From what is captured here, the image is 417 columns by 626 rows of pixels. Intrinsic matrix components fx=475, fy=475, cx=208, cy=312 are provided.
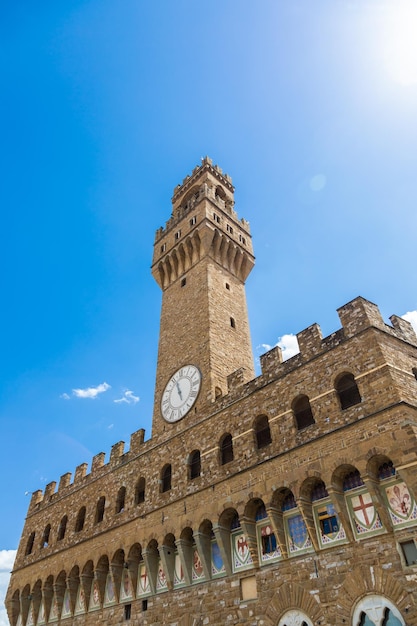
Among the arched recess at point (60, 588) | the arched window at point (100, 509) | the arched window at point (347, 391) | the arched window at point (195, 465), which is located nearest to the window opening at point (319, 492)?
the arched window at point (347, 391)

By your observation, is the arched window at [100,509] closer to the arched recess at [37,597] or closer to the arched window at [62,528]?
the arched window at [62,528]

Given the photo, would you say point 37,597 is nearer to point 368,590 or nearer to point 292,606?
point 292,606

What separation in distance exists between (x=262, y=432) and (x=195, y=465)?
335cm

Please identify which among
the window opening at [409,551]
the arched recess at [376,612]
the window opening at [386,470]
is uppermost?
the window opening at [386,470]

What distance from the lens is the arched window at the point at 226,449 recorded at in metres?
16.4

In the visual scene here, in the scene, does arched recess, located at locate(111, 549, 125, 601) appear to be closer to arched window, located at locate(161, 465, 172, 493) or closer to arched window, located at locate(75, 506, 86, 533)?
arched window, located at locate(161, 465, 172, 493)

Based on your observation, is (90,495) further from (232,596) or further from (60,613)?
(232,596)

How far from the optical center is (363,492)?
40.4 feet

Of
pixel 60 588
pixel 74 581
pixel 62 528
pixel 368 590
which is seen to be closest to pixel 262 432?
pixel 368 590

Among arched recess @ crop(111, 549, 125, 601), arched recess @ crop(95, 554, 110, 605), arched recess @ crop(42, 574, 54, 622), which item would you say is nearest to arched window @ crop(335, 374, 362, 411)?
arched recess @ crop(111, 549, 125, 601)

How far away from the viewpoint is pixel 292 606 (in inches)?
488

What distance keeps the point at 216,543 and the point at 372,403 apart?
7.09 m

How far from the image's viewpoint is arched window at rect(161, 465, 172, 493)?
60.0 feet

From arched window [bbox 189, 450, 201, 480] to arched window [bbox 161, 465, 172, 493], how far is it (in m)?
1.33
